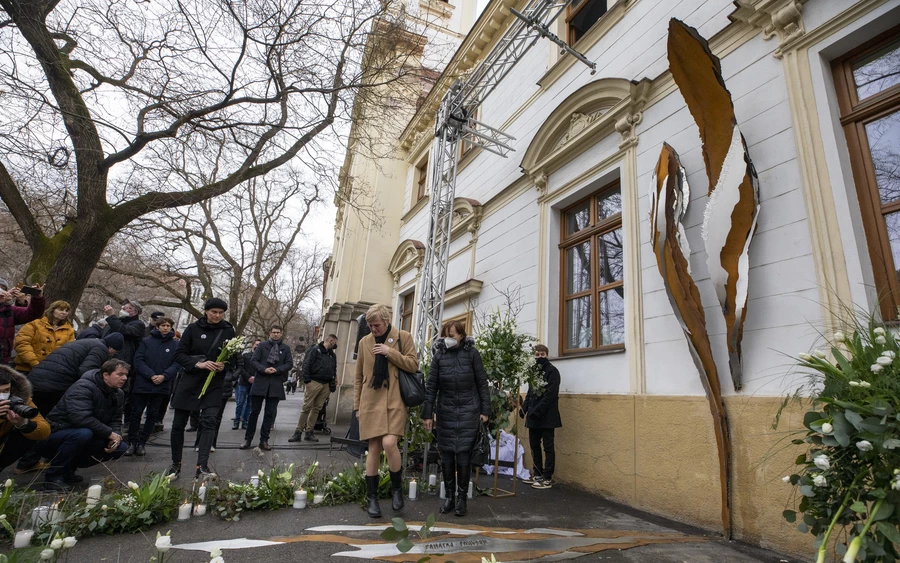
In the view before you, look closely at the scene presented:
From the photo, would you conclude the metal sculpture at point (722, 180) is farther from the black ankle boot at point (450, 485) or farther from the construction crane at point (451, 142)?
the construction crane at point (451, 142)

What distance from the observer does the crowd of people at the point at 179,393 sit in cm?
387

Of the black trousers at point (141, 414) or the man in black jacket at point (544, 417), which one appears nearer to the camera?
the man in black jacket at point (544, 417)

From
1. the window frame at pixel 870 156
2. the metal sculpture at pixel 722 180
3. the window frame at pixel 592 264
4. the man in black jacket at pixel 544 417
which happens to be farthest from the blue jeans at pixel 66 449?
the window frame at pixel 870 156

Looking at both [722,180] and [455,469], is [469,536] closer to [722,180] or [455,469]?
[455,469]

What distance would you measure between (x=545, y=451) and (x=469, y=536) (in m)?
2.34

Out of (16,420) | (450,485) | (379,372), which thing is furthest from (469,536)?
(16,420)

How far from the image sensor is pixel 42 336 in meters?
5.10

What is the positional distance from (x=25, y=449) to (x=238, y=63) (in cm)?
578

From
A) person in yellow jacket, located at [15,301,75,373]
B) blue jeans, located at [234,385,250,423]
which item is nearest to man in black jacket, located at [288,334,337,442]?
blue jeans, located at [234,385,250,423]

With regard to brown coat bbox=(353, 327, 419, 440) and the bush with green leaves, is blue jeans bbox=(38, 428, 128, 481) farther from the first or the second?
the bush with green leaves

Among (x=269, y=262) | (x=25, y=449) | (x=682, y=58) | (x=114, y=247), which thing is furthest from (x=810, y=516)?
(x=269, y=262)

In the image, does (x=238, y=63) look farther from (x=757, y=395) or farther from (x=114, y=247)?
(x=114, y=247)

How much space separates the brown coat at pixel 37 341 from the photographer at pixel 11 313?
91 mm

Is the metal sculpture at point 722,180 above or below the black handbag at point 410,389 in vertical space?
above
